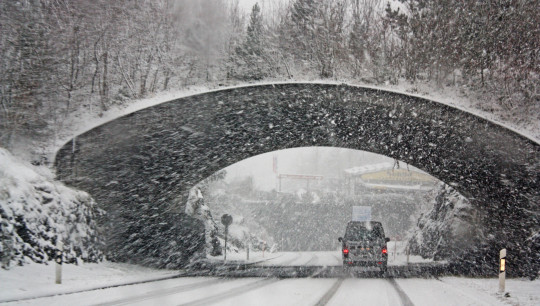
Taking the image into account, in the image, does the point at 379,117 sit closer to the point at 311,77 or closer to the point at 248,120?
the point at 311,77

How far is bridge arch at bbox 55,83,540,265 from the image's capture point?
16.8 m

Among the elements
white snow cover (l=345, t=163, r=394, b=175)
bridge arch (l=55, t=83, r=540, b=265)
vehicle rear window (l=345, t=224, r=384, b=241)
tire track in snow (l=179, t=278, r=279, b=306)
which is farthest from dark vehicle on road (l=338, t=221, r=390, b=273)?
white snow cover (l=345, t=163, r=394, b=175)

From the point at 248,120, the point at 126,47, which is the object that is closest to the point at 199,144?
the point at 248,120

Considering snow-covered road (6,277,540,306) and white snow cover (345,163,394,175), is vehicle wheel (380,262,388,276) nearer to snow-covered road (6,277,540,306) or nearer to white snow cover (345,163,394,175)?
snow-covered road (6,277,540,306)

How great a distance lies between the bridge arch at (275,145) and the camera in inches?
663

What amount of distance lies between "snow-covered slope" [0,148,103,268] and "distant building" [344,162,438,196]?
139ft

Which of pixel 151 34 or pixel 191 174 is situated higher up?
pixel 151 34

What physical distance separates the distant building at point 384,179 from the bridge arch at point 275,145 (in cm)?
3414

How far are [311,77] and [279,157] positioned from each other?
176 feet

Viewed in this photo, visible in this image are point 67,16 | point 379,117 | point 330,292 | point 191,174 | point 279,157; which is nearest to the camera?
point 330,292

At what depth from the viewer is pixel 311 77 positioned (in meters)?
17.3

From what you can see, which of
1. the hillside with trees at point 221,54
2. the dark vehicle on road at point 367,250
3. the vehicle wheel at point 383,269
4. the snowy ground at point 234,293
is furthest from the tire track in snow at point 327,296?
the hillside with trees at point 221,54

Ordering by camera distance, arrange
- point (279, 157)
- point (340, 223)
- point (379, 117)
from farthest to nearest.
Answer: point (279, 157), point (340, 223), point (379, 117)

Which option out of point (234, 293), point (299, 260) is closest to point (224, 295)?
point (234, 293)
